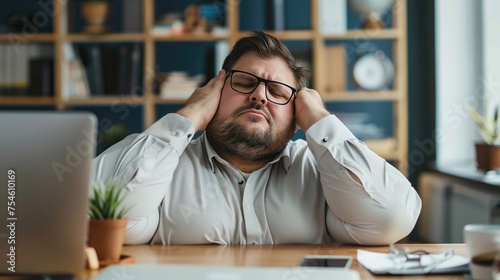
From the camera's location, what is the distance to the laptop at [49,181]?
1.26m

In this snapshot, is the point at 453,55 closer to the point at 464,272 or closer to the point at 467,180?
the point at 467,180

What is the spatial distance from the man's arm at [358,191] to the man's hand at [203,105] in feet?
1.00

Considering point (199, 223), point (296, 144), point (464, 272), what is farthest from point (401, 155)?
point (464, 272)

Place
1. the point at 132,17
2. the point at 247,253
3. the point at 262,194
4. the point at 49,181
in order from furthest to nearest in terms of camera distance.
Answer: the point at 132,17, the point at 262,194, the point at 247,253, the point at 49,181

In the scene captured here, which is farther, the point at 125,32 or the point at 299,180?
the point at 125,32

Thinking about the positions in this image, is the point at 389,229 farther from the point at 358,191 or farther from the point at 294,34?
the point at 294,34

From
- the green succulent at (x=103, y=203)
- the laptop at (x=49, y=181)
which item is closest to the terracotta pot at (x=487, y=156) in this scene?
the green succulent at (x=103, y=203)

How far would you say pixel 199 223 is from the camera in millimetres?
1899

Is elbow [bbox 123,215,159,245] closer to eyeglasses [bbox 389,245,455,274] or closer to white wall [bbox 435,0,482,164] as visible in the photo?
eyeglasses [bbox 389,245,455,274]

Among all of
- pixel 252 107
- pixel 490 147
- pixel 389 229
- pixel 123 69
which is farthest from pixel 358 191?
pixel 123 69

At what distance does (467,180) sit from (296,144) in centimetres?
181

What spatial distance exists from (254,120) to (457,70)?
2.83 metres

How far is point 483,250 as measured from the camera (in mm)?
1337

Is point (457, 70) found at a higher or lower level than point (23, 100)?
higher
